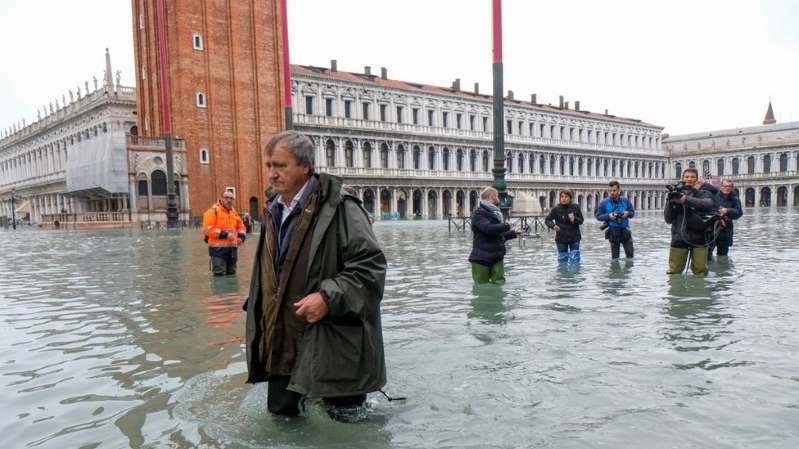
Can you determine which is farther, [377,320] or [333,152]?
[333,152]

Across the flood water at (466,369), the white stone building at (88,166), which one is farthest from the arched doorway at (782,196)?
the flood water at (466,369)

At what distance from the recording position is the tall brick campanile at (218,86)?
3875cm

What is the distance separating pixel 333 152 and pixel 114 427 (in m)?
48.2

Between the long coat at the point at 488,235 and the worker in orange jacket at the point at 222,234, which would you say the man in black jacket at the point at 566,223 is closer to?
the long coat at the point at 488,235

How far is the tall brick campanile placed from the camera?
1526 inches

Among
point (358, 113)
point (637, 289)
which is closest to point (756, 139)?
point (358, 113)

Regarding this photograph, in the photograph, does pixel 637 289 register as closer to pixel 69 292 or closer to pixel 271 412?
pixel 271 412

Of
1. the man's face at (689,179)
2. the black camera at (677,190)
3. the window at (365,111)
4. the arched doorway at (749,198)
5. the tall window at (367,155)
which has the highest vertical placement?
the window at (365,111)

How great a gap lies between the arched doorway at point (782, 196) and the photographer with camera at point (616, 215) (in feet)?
262

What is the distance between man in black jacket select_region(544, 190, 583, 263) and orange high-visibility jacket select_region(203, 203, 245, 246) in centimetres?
512

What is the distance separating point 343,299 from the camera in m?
2.63

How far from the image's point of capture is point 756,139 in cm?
7862

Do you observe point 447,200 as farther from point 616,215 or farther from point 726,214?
point 726,214

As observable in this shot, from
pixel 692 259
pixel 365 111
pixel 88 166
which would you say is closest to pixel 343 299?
pixel 692 259
